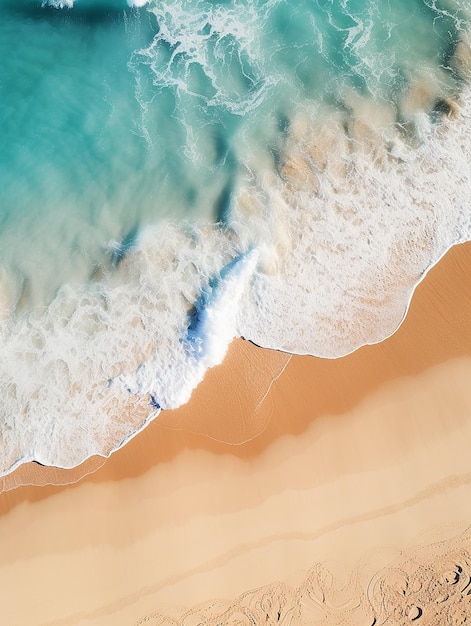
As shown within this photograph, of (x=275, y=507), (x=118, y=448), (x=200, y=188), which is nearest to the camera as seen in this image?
(x=275, y=507)

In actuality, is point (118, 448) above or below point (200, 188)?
below

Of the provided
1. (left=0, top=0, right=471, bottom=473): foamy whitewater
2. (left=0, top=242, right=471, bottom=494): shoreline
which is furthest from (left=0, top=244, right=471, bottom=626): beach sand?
(left=0, top=0, right=471, bottom=473): foamy whitewater

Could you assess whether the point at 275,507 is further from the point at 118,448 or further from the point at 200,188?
the point at 200,188

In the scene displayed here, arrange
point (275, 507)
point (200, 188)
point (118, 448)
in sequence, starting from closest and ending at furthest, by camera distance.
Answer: point (275, 507), point (118, 448), point (200, 188)

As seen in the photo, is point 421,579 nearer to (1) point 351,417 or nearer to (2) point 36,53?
(1) point 351,417

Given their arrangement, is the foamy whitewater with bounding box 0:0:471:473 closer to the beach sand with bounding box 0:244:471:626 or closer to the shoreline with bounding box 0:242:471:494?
the shoreline with bounding box 0:242:471:494

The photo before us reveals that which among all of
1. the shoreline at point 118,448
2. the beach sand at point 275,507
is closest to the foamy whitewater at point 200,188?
the shoreline at point 118,448

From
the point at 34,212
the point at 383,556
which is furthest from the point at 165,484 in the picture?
the point at 34,212

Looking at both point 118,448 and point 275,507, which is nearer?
point 275,507

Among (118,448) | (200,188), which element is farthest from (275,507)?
(200,188)
